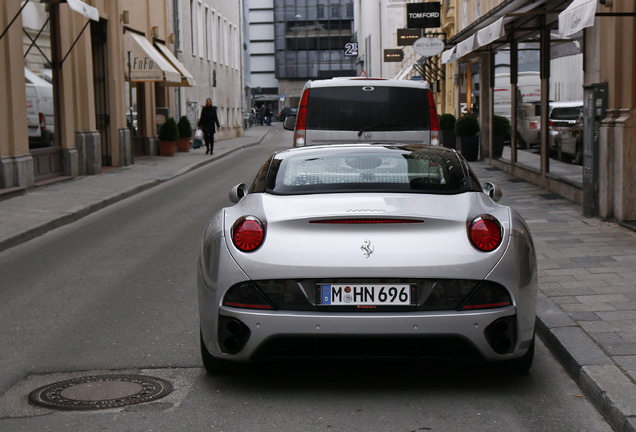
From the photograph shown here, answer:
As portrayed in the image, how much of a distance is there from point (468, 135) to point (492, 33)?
9.80m

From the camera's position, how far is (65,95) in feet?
70.2

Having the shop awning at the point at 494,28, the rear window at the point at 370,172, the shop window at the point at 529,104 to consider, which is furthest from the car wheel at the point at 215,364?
the shop window at the point at 529,104

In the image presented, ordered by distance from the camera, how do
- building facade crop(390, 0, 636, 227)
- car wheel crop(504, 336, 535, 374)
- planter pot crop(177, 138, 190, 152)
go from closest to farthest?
car wheel crop(504, 336, 535, 374)
building facade crop(390, 0, 636, 227)
planter pot crop(177, 138, 190, 152)

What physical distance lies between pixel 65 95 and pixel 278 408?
17244 millimetres

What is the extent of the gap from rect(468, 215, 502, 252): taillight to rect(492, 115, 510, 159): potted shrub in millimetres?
17582

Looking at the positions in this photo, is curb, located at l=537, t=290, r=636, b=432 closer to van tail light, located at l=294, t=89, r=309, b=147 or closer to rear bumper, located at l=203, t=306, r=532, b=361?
rear bumper, located at l=203, t=306, r=532, b=361

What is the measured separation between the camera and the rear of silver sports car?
528cm

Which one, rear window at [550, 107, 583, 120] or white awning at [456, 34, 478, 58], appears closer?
rear window at [550, 107, 583, 120]

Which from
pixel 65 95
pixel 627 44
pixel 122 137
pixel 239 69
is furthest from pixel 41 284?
pixel 239 69

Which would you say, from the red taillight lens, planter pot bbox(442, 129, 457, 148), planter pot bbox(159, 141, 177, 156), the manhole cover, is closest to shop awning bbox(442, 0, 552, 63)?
planter pot bbox(442, 129, 457, 148)

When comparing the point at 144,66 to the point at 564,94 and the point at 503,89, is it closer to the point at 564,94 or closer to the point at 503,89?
the point at 503,89

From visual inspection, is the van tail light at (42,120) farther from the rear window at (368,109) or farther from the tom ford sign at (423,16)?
the tom ford sign at (423,16)

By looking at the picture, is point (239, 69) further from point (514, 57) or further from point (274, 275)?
point (274, 275)

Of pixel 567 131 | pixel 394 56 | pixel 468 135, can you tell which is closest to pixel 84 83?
pixel 468 135
